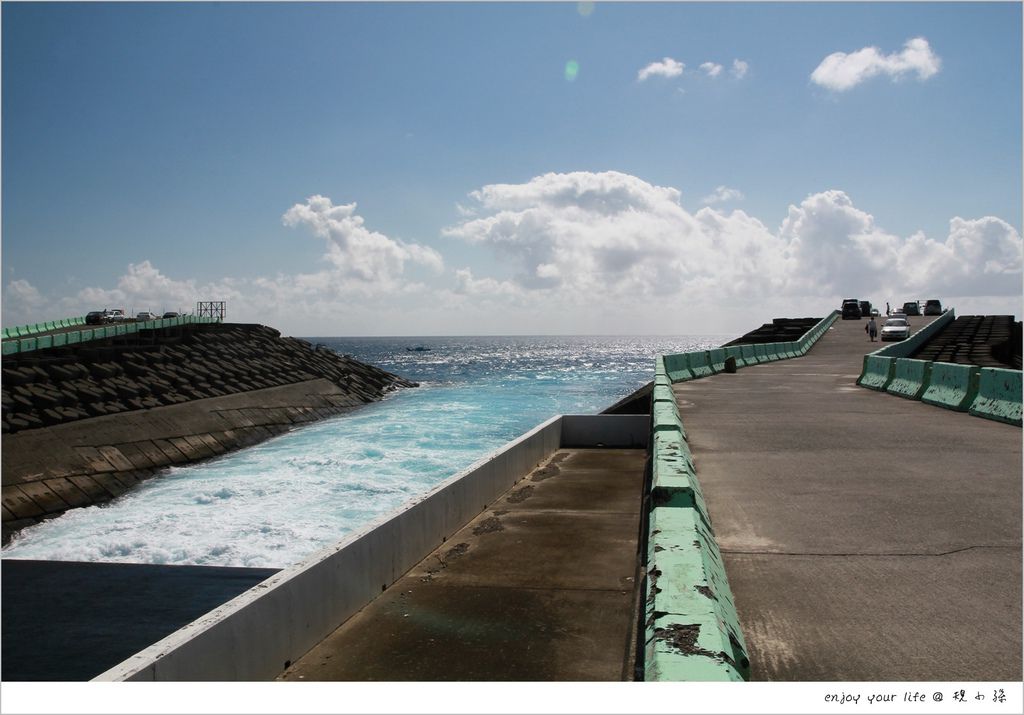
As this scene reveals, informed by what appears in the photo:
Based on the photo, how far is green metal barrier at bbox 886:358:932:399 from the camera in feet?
51.4

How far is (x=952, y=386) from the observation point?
14.3 meters

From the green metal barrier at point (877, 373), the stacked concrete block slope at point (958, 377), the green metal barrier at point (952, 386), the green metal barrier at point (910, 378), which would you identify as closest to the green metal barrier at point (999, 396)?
the stacked concrete block slope at point (958, 377)

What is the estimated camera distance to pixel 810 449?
9.88 meters

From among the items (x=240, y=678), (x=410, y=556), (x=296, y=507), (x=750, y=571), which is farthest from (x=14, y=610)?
(x=750, y=571)

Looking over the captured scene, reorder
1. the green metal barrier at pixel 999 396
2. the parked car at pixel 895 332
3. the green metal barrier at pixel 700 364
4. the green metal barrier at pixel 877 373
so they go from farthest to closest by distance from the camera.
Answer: the parked car at pixel 895 332 < the green metal barrier at pixel 700 364 < the green metal barrier at pixel 877 373 < the green metal barrier at pixel 999 396

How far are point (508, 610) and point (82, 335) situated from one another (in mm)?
39372

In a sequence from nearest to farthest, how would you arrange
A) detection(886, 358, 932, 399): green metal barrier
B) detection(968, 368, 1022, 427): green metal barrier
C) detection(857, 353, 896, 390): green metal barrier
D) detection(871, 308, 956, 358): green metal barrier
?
detection(968, 368, 1022, 427): green metal barrier
detection(886, 358, 932, 399): green metal barrier
detection(857, 353, 896, 390): green metal barrier
detection(871, 308, 956, 358): green metal barrier

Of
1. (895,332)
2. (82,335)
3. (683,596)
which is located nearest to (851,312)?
(895,332)

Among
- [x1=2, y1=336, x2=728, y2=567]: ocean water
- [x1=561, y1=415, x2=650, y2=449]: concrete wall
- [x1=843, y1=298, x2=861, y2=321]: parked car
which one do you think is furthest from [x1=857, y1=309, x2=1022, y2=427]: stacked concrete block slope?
[x1=843, y1=298, x2=861, y2=321]: parked car

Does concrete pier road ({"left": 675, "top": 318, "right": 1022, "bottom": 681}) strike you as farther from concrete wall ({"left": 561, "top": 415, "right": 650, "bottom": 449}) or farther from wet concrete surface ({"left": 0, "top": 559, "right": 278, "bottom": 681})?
wet concrete surface ({"left": 0, "top": 559, "right": 278, "bottom": 681})

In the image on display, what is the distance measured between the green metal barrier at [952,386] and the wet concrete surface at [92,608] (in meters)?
14.5

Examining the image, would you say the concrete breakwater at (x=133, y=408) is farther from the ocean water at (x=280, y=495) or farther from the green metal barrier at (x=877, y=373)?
the green metal barrier at (x=877, y=373)

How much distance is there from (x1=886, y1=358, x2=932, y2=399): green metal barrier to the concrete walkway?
899 cm

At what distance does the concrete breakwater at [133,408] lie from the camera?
23.4 m
